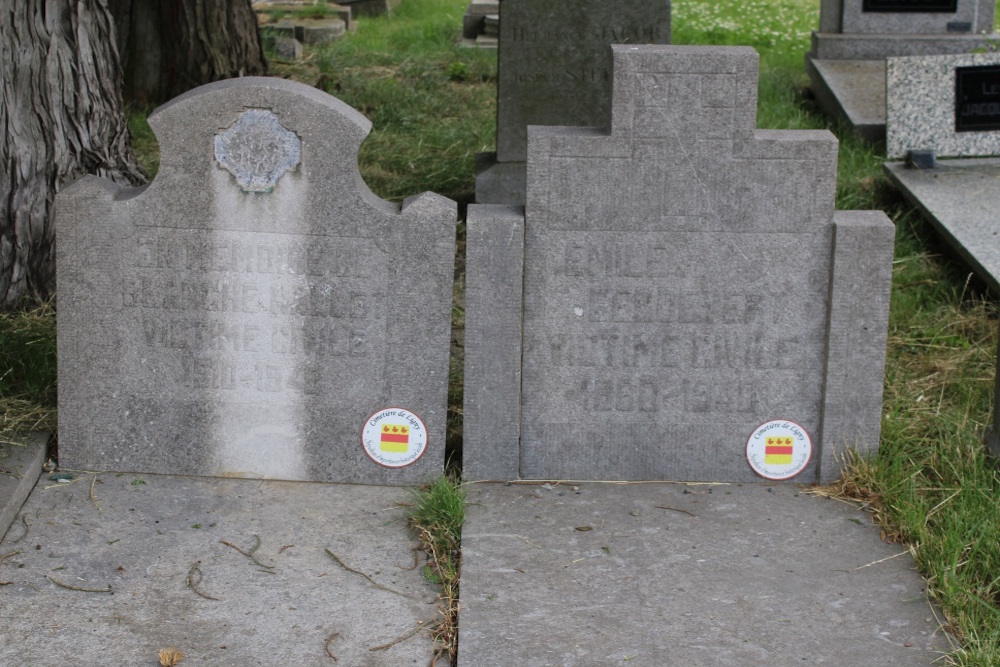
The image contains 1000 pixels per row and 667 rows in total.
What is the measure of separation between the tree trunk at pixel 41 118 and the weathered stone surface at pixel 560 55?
2.41 metres

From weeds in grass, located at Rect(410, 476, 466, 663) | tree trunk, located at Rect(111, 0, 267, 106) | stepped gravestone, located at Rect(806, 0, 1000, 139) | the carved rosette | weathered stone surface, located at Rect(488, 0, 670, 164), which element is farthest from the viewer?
stepped gravestone, located at Rect(806, 0, 1000, 139)

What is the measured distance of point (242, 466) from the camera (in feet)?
13.8

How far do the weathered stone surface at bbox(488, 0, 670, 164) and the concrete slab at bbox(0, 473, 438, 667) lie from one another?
3.50 metres

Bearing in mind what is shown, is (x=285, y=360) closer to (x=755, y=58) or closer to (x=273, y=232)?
(x=273, y=232)

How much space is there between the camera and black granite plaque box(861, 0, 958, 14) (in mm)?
9797

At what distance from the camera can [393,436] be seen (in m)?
4.18

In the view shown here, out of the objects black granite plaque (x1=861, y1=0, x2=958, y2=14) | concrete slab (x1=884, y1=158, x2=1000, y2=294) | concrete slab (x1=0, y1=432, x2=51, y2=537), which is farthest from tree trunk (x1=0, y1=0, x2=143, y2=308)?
black granite plaque (x1=861, y1=0, x2=958, y2=14)

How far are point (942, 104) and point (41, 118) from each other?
459 cm

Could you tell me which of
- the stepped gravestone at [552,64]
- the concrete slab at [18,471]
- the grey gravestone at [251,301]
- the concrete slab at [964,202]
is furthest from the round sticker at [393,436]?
the stepped gravestone at [552,64]

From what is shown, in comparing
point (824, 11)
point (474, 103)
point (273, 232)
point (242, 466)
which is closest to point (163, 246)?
point (273, 232)

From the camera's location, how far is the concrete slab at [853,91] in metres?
8.14

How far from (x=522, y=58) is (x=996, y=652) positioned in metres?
4.64

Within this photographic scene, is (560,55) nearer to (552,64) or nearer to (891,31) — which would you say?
(552,64)

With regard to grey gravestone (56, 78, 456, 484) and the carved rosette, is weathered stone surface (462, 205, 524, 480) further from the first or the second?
the carved rosette
